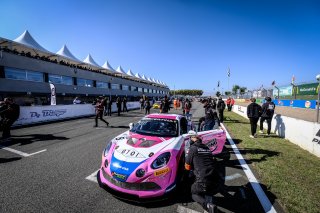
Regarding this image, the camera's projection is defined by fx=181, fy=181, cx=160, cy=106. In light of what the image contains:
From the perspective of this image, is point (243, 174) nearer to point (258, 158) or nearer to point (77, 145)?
point (258, 158)

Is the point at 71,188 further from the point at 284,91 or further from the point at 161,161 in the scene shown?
the point at 284,91

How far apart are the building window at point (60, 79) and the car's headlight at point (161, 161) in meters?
27.5

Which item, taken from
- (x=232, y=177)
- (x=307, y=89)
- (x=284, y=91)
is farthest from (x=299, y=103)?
(x=232, y=177)

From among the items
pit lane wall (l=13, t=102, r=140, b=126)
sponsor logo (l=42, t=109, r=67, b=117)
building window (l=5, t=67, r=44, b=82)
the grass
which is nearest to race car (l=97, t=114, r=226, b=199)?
the grass

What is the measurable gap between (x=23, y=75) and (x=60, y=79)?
5670mm

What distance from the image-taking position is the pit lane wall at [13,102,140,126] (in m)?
11.4

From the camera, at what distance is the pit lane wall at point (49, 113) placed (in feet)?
37.5

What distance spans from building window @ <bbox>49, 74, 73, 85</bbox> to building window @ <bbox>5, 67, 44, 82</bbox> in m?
1.53

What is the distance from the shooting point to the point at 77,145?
6.77 m

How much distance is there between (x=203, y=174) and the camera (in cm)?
284

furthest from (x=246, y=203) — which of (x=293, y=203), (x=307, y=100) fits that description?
(x=307, y=100)

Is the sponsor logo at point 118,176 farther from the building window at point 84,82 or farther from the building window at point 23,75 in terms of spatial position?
the building window at point 84,82

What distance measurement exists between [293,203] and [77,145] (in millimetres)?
6505

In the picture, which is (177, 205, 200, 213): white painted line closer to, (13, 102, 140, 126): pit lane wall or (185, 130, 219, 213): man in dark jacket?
(185, 130, 219, 213): man in dark jacket
